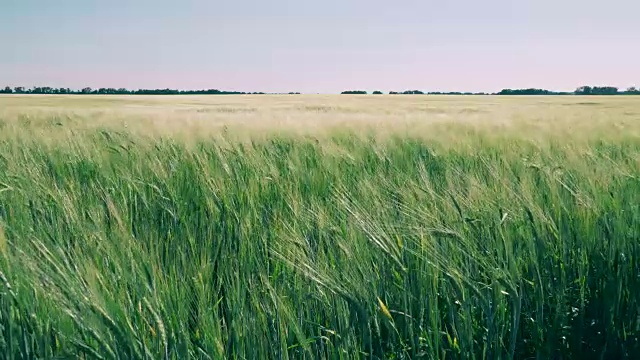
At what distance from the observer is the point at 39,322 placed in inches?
40.1

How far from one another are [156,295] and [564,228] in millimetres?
1226

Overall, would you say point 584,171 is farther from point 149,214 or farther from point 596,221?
point 149,214

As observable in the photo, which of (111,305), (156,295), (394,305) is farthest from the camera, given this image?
(394,305)

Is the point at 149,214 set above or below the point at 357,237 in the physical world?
below

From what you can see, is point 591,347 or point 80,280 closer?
point 80,280

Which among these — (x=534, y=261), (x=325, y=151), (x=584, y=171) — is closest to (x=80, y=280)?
(x=534, y=261)

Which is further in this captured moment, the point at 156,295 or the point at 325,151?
the point at 325,151

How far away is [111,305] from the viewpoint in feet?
3.10

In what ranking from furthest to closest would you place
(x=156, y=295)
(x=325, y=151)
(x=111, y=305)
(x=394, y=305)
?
(x=325, y=151), (x=394, y=305), (x=156, y=295), (x=111, y=305)

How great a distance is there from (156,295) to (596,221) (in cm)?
132

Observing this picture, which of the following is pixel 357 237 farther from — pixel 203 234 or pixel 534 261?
pixel 203 234

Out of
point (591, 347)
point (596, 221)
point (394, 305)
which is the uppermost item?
point (596, 221)

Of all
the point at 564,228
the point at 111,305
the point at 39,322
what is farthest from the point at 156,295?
the point at 564,228

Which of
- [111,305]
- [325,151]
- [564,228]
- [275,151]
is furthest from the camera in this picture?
[275,151]
